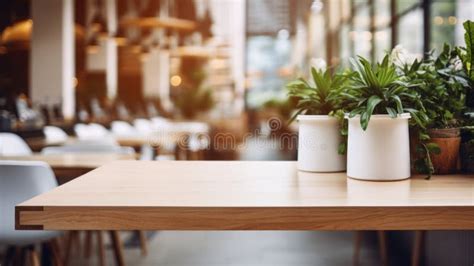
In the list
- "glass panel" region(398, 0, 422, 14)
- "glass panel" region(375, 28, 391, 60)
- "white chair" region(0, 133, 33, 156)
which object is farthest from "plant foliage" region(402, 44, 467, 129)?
"glass panel" region(375, 28, 391, 60)

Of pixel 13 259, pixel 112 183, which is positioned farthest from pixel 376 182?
pixel 13 259

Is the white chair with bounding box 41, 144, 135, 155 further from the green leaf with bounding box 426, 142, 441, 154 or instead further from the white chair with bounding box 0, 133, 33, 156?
the green leaf with bounding box 426, 142, 441, 154

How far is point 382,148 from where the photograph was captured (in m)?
1.51

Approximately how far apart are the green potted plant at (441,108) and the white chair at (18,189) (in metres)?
1.59

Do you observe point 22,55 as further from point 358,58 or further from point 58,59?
point 358,58

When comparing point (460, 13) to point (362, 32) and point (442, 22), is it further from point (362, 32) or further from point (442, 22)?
point (362, 32)

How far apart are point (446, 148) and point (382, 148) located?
302mm

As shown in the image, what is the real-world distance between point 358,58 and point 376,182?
1.33 feet

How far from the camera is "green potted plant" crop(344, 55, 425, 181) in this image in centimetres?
151

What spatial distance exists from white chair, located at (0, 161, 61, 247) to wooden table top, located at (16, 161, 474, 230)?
2.94 ft

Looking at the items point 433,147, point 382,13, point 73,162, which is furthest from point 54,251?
point 382,13

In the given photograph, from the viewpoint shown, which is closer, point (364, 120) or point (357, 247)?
point (364, 120)

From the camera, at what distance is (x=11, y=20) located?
9422 mm

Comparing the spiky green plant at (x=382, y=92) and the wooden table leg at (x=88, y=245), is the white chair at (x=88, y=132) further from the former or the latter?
the spiky green plant at (x=382, y=92)
